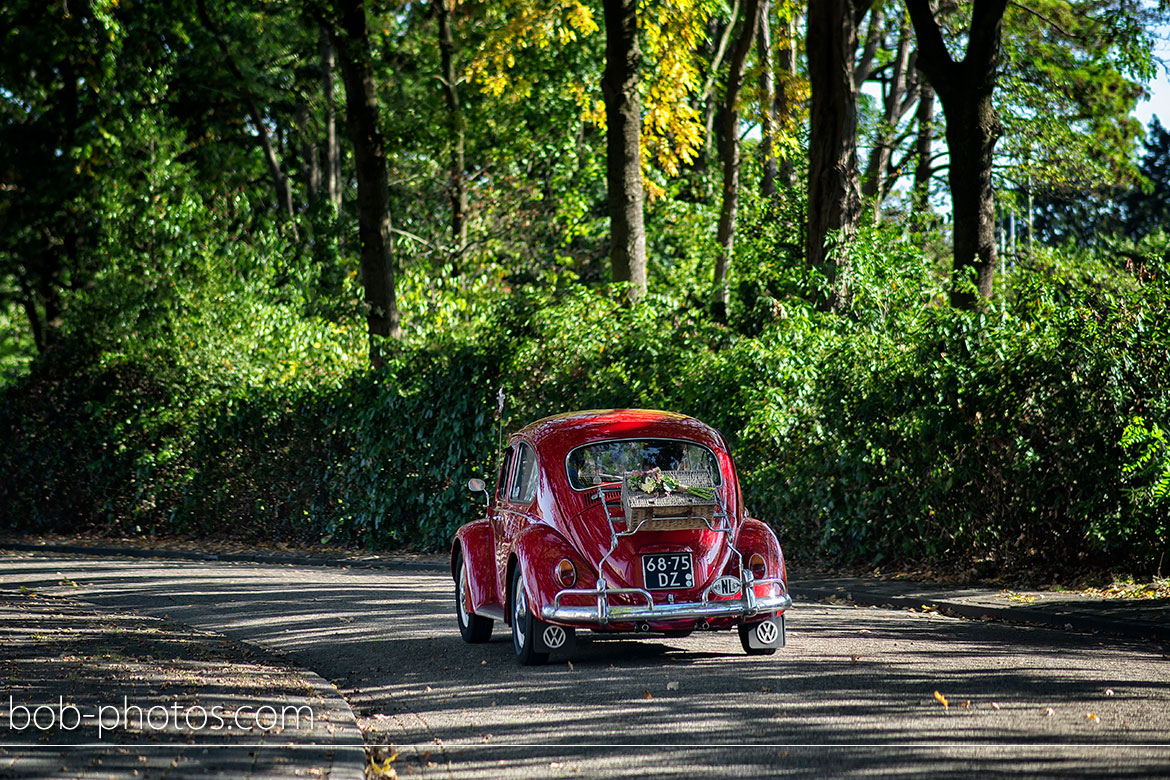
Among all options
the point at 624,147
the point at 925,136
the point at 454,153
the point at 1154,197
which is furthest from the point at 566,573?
the point at 1154,197

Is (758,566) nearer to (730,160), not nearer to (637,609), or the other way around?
(637,609)

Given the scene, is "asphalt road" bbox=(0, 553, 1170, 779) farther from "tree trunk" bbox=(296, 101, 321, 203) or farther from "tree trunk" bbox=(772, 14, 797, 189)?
"tree trunk" bbox=(296, 101, 321, 203)

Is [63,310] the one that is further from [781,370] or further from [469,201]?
[781,370]

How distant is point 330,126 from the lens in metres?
35.6

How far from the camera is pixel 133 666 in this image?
8.53 m

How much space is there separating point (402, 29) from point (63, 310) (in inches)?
652

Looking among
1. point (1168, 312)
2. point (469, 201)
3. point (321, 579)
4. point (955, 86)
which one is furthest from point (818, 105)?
point (469, 201)

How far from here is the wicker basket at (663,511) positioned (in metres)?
8.80

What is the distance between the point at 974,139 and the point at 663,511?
33.8 feet

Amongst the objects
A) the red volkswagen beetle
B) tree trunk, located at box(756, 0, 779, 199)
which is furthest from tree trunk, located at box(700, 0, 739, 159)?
the red volkswagen beetle

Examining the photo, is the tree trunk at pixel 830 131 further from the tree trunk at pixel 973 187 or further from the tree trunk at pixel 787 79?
A: the tree trunk at pixel 787 79

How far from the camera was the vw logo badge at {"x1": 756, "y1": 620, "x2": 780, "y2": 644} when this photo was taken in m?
9.11

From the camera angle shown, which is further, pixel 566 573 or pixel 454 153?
pixel 454 153

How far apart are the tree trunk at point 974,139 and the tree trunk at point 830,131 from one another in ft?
4.45
